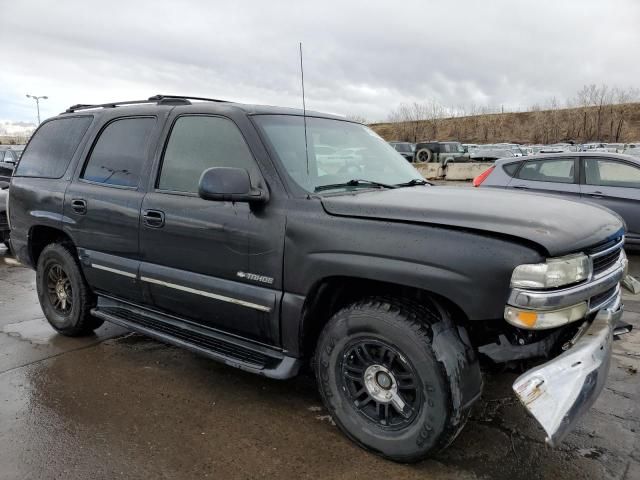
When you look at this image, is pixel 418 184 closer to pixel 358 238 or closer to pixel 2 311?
pixel 358 238

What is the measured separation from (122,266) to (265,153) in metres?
1.48

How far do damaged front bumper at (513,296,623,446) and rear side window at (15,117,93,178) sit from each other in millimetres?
3773

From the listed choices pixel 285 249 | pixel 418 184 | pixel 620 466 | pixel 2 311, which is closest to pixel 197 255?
pixel 285 249

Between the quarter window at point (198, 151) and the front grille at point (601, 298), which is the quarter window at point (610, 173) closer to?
the front grille at point (601, 298)

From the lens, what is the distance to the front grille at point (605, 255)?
247 centimetres

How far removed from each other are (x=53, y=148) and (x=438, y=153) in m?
27.9

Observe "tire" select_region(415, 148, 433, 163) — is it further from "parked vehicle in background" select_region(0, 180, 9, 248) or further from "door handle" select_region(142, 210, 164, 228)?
"door handle" select_region(142, 210, 164, 228)

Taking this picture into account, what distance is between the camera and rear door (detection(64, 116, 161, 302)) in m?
3.59

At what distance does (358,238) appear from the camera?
2547 millimetres

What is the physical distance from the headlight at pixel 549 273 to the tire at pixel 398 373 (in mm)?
449

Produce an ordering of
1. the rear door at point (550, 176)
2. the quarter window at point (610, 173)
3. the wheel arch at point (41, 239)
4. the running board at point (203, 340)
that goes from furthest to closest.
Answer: the rear door at point (550, 176), the quarter window at point (610, 173), the wheel arch at point (41, 239), the running board at point (203, 340)

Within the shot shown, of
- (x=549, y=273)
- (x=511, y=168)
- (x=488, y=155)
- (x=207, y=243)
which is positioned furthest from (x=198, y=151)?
(x=488, y=155)

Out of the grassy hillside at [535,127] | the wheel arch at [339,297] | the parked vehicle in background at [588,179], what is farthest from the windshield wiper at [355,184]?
the grassy hillside at [535,127]

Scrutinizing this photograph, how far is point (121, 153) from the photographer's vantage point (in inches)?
149
